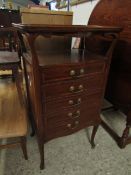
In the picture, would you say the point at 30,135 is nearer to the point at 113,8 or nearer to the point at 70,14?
the point at 70,14

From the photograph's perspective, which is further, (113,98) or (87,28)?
(113,98)

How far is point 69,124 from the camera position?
117 cm

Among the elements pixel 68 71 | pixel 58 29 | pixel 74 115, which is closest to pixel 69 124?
pixel 74 115

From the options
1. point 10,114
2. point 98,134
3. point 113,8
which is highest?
point 113,8

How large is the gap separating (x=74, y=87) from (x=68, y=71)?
13 cm

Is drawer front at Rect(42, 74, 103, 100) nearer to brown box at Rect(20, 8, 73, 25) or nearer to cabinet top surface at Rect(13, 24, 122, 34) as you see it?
cabinet top surface at Rect(13, 24, 122, 34)

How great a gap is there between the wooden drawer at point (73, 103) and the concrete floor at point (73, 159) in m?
0.48

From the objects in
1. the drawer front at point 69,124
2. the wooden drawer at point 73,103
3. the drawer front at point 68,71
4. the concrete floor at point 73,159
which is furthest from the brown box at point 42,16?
the concrete floor at point 73,159

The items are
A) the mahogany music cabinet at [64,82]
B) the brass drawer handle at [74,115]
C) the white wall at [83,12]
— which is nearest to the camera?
the mahogany music cabinet at [64,82]

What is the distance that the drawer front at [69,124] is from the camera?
1.10m

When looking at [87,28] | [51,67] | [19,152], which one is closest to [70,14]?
[87,28]

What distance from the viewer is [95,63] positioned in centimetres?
101

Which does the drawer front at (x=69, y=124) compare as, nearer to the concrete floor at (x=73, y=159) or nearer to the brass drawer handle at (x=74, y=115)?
the brass drawer handle at (x=74, y=115)

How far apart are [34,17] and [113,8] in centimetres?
67
